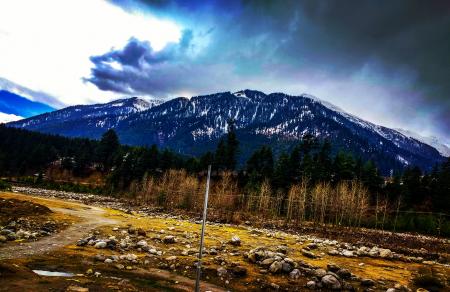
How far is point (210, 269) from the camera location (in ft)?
70.0

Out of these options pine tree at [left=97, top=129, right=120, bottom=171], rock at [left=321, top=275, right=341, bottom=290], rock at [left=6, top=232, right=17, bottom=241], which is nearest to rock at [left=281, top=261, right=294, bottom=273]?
rock at [left=321, top=275, right=341, bottom=290]

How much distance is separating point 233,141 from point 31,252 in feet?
348

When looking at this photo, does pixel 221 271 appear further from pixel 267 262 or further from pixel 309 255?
pixel 309 255

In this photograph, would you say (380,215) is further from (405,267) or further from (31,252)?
(31,252)

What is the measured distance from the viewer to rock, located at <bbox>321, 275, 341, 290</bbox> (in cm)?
1950

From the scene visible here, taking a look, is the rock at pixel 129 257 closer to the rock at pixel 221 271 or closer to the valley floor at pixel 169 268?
the valley floor at pixel 169 268

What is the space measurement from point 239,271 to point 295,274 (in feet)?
11.0

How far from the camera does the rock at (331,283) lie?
1950 centimetres

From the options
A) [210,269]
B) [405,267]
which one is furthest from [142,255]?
[405,267]

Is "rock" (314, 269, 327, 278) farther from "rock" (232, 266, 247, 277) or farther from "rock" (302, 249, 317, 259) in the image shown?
"rock" (302, 249, 317, 259)

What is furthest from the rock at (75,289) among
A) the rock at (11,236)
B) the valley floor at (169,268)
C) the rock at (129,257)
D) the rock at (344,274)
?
the rock at (344,274)

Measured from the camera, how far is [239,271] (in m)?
20.8

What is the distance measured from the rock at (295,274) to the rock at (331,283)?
1.61m

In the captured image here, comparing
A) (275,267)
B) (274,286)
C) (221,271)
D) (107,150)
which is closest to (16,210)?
(221,271)
